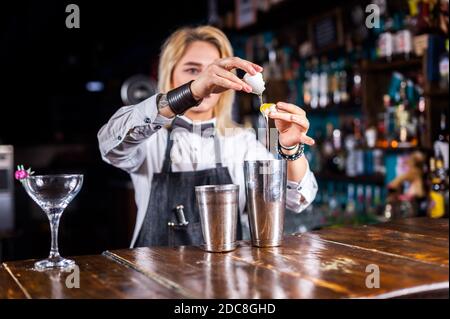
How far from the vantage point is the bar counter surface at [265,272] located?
1.07 m

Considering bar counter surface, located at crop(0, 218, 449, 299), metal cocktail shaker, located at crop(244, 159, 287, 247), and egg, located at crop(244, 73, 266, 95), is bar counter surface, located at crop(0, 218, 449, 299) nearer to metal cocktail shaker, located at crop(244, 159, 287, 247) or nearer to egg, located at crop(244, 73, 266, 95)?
metal cocktail shaker, located at crop(244, 159, 287, 247)

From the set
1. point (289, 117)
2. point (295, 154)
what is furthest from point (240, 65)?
point (295, 154)

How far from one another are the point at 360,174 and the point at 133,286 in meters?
3.23

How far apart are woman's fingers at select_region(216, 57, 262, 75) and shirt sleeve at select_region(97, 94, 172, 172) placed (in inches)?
10.5

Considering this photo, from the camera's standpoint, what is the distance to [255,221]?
1555mm

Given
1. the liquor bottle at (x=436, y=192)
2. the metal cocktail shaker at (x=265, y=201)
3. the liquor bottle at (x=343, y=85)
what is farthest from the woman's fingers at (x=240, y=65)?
the liquor bottle at (x=343, y=85)

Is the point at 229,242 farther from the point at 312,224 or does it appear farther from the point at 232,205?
the point at 312,224

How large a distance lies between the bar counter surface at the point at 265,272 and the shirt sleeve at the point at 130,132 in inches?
17.8

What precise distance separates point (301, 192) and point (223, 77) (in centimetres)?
54

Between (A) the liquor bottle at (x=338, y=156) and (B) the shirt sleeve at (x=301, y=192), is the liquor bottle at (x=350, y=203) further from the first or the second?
(B) the shirt sleeve at (x=301, y=192)

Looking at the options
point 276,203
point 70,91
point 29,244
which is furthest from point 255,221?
point 70,91

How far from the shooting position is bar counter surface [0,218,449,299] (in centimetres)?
107

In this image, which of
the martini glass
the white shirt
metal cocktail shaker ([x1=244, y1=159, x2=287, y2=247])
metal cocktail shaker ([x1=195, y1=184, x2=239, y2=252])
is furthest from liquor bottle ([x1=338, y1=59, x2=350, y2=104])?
the martini glass

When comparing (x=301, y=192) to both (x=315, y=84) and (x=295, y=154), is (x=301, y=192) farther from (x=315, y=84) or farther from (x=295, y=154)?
(x=315, y=84)
